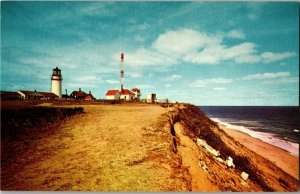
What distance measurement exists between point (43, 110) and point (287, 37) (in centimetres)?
919

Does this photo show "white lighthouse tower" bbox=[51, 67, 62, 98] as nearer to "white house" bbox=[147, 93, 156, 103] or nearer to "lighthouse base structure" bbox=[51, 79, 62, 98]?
"lighthouse base structure" bbox=[51, 79, 62, 98]

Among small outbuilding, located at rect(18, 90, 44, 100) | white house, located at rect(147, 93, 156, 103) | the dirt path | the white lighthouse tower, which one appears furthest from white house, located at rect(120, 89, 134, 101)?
the dirt path

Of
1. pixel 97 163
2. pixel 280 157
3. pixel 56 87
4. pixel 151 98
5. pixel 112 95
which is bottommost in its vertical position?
pixel 280 157

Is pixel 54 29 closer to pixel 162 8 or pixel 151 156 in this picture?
pixel 162 8

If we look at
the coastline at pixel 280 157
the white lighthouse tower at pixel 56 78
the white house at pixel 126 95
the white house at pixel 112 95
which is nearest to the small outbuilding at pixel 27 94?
the white lighthouse tower at pixel 56 78

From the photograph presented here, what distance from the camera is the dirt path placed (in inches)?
210

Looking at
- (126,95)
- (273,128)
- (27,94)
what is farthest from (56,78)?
(273,128)

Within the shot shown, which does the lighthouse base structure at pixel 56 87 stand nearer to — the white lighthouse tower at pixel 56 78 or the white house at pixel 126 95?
the white lighthouse tower at pixel 56 78

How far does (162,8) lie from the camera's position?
8305 mm

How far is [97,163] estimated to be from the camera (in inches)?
235

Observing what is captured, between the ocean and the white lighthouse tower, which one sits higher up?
the white lighthouse tower

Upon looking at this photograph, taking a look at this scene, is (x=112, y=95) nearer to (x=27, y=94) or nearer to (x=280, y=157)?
(x=27, y=94)

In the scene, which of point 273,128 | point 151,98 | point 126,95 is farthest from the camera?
point 126,95

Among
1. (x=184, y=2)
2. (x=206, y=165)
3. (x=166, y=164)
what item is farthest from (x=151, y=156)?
(x=184, y=2)
